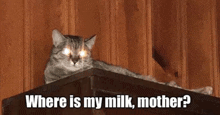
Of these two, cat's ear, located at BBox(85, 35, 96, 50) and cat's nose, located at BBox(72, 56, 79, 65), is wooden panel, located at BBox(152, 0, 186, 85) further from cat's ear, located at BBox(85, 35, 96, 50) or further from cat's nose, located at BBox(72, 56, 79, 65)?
cat's nose, located at BBox(72, 56, 79, 65)

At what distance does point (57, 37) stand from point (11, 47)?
209 mm

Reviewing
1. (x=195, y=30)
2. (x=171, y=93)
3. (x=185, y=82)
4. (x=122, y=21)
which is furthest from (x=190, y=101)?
(x=195, y=30)

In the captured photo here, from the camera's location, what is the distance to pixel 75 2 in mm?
2041

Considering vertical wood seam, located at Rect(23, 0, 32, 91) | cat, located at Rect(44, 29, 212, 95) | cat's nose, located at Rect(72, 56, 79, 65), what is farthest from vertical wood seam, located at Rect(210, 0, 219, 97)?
vertical wood seam, located at Rect(23, 0, 32, 91)

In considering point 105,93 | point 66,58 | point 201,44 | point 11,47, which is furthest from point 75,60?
point 201,44

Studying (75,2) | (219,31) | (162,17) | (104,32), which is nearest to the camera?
(75,2)

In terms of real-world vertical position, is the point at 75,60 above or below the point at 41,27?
below

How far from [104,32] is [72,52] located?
1.32ft

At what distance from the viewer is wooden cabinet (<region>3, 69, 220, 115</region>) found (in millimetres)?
1168

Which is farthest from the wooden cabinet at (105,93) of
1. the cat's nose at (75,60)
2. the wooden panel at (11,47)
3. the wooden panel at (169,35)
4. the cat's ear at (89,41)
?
the wooden panel at (169,35)

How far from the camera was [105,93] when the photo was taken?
1182mm

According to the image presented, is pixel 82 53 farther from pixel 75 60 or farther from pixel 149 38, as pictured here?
pixel 149 38

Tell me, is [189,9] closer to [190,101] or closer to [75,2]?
[75,2]

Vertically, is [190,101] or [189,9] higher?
[189,9]
